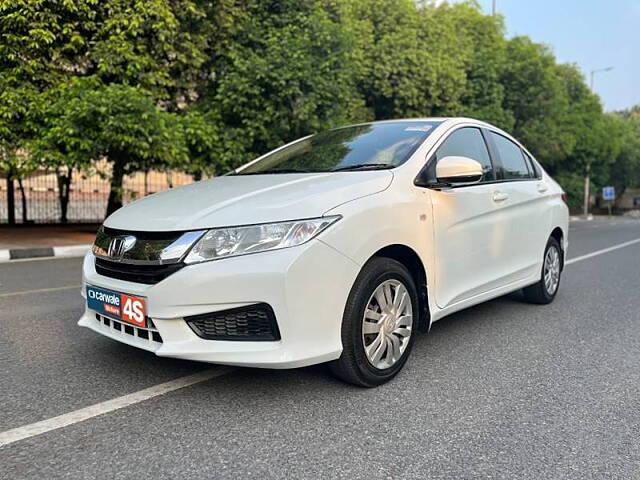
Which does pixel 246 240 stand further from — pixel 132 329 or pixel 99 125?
pixel 99 125

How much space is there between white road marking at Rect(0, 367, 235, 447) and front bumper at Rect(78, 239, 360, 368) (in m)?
0.33

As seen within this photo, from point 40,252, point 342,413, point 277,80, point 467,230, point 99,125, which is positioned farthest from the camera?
point 277,80

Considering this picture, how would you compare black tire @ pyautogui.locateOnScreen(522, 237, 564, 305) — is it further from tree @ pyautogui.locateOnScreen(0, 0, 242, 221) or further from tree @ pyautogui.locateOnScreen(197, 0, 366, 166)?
tree @ pyautogui.locateOnScreen(0, 0, 242, 221)

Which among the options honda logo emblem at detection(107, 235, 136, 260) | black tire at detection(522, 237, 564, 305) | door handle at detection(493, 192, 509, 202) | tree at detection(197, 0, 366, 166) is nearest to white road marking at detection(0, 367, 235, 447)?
honda logo emblem at detection(107, 235, 136, 260)

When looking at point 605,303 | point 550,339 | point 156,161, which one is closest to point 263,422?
point 550,339

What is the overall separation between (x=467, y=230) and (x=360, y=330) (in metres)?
1.29

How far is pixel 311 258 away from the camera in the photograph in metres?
2.64

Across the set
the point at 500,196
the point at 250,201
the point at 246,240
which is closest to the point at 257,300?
the point at 246,240

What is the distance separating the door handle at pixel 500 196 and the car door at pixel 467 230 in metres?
0.02

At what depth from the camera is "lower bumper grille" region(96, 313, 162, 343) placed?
2.72 meters

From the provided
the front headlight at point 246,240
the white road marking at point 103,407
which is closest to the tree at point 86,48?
the white road marking at point 103,407

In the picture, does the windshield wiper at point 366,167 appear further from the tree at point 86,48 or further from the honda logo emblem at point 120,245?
the tree at point 86,48

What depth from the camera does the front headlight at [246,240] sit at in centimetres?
262

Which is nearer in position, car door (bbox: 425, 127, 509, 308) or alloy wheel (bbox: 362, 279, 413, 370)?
alloy wheel (bbox: 362, 279, 413, 370)
